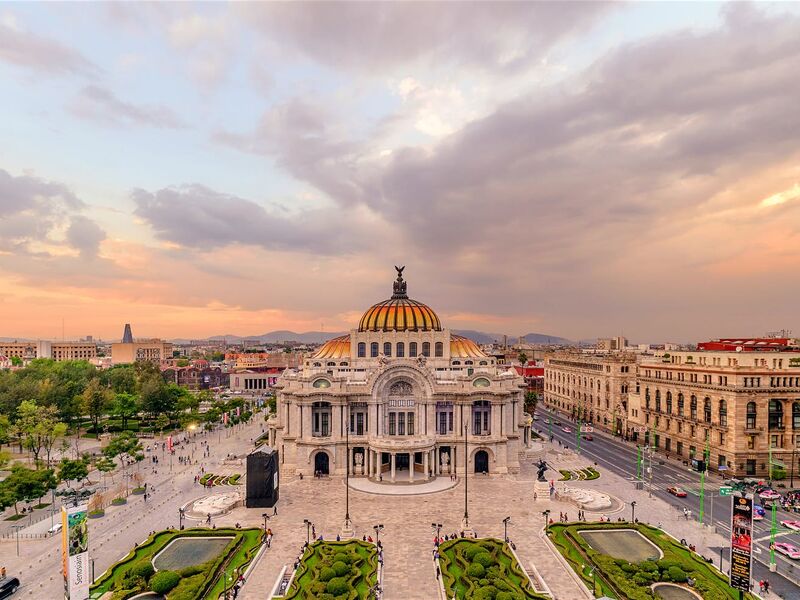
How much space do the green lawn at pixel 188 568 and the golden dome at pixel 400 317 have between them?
46380mm

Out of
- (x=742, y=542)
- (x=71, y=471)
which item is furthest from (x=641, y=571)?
(x=71, y=471)

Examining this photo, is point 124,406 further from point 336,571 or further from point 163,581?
point 336,571

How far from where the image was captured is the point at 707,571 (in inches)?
1833

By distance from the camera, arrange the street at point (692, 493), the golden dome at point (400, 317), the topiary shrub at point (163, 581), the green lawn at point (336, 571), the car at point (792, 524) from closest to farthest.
Result: the green lawn at point (336, 571) < the topiary shrub at point (163, 581) < the street at point (692, 493) < the car at point (792, 524) < the golden dome at point (400, 317)

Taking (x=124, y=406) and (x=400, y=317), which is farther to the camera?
(x=124, y=406)

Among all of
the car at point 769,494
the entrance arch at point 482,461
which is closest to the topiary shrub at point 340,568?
the entrance arch at point 482,461

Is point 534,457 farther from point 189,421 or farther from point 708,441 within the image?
point 189,421

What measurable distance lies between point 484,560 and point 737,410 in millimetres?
54736

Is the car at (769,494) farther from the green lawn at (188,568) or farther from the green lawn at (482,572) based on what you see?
the green lawn at (188,568)

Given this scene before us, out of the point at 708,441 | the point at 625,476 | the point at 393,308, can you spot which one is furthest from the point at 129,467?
the point at 708,441

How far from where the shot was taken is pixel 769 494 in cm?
6875

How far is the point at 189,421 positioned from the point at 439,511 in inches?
3241

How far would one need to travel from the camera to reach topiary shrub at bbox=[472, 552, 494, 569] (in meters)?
46.5

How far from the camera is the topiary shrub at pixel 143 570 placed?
146ft
